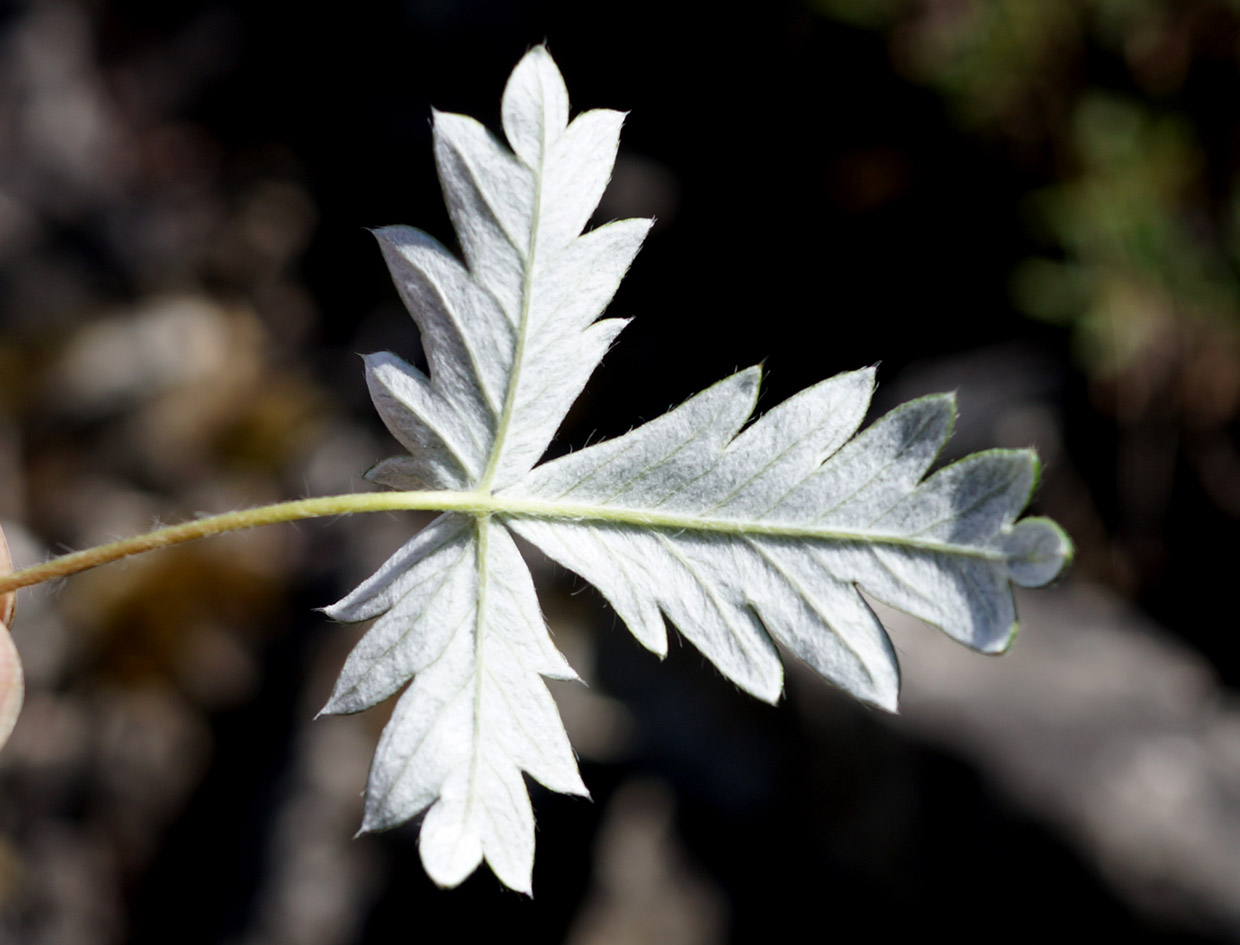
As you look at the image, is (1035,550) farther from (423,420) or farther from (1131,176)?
(1131,176)

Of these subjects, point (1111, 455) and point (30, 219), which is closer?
point (1111, 455)

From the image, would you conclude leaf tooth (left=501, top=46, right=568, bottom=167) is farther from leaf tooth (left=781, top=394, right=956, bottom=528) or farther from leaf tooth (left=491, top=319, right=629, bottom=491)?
leaf tooth (left=781, top=394, right=956, bottom=528)

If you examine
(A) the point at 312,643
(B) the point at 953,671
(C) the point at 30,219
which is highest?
(C) the point at 30,219

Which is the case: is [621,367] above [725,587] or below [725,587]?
below

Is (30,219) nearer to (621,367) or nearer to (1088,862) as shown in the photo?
(621,367)

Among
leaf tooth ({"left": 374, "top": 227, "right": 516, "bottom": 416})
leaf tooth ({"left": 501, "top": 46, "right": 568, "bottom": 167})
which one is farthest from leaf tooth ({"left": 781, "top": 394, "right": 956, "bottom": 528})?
leaf tooth ({"left": 501, "top": 46, "right": 568, "bottom": 167})

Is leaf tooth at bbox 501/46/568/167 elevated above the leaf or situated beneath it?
elevated above

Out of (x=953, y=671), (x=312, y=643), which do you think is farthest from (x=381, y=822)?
(x=312, y=643)
